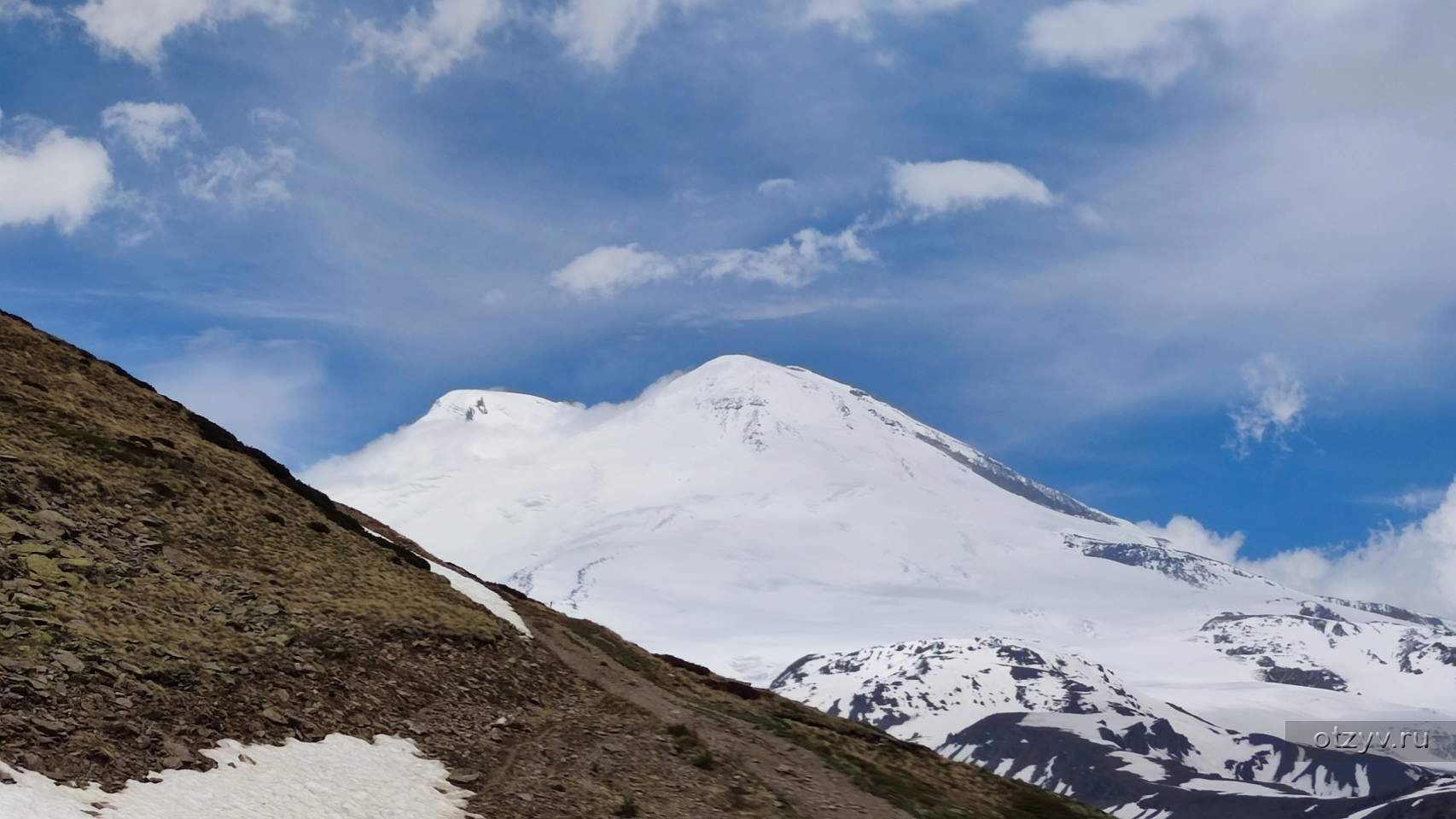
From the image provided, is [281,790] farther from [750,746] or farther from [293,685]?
[750,746]

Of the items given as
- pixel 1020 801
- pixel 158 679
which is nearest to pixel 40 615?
pixel 158 679

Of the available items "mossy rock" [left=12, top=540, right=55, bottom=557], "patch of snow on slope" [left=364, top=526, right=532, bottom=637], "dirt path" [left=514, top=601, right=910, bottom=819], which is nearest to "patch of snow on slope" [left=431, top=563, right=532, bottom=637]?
"patch of snow on slope" [left=364, top=526, right=532, bottom=637]

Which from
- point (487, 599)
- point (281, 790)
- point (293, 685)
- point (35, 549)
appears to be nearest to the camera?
point (281, 790)

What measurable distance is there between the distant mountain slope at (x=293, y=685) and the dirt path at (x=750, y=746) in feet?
0.57

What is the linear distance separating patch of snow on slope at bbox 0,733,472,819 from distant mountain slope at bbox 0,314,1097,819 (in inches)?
3.0

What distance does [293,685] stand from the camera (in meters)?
37.5

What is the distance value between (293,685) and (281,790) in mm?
7254

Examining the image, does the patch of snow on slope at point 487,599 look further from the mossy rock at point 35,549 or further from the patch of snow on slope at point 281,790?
the mossy rock at point 35,549

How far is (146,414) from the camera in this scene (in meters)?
60.3

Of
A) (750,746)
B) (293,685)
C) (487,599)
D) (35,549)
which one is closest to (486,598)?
(487,599)

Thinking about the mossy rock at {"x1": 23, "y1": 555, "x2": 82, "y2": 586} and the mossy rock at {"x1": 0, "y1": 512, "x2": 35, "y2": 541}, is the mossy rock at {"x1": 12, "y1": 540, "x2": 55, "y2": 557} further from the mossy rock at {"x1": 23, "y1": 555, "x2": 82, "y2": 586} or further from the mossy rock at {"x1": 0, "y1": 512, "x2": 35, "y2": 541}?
the mossy rock at {"x1": 0, "y1": 512, "x2": 35, "y2": 541}

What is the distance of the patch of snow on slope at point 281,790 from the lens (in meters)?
26.1

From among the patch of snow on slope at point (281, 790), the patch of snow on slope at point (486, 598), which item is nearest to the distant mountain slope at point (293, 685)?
the patch of snow on slope at point (281, 790)

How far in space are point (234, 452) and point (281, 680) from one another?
91.0ft
